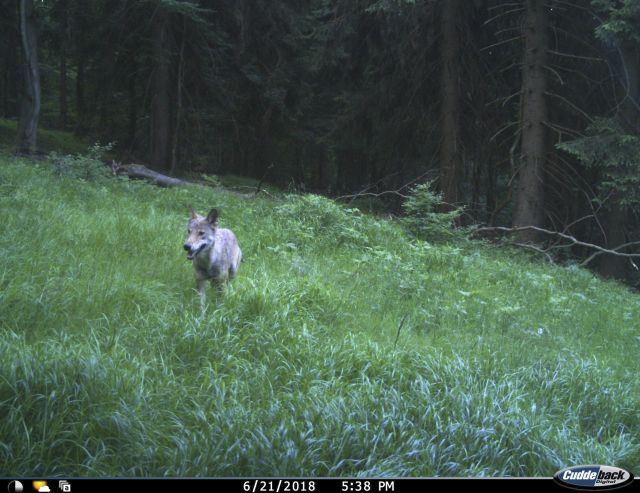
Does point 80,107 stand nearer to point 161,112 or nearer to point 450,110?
point 161,112

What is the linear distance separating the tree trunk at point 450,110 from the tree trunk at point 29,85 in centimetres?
1155

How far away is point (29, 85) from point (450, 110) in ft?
39.1

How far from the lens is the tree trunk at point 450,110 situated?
1773 centimetres

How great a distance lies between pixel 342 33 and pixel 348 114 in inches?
127

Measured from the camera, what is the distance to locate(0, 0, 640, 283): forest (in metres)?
16.2

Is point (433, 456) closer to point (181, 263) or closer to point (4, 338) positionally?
point (4, 338)

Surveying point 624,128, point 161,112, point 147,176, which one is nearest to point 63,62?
point 161,112

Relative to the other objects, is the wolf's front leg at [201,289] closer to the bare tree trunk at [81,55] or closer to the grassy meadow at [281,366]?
the grassy meadow at [281,366]

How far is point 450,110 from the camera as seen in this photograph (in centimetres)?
1778

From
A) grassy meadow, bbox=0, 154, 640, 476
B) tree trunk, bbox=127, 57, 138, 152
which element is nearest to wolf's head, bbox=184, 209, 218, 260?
grassy meadow, bbox=0, 154, 640, 476

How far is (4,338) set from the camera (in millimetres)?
4789

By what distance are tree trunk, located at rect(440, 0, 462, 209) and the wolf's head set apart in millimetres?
11769

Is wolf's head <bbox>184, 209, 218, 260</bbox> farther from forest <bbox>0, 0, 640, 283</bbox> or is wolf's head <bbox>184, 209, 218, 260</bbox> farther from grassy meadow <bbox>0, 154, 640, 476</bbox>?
forest <bbox>0, 0, 640, 283</bbox>

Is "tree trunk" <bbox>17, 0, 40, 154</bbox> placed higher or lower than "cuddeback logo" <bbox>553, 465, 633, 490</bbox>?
higher
